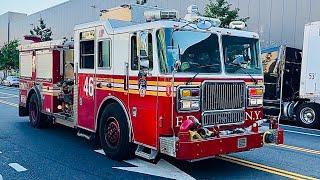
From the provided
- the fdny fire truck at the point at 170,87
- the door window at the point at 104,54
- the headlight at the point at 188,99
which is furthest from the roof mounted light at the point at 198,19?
the door window at the point at 104,54

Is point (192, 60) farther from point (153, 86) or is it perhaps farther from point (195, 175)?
point (195, 175)

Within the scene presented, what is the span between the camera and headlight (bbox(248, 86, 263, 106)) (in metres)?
7.56

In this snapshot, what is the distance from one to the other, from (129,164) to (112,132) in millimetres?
746

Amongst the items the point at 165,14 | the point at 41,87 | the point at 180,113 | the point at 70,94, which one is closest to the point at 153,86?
the point at 180,113

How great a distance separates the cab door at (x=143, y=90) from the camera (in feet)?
22.5

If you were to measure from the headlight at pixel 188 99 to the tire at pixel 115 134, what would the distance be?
56.0 inches

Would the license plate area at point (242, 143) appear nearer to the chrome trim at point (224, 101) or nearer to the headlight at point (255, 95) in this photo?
the chrome trim at point (224, 101)

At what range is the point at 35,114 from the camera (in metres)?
11.9

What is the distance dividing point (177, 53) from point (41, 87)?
5.95 metres

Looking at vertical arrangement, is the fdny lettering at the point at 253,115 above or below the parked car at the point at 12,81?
above

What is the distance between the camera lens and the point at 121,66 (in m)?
7.70

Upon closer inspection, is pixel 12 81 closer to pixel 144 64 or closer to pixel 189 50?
pixel 144 64

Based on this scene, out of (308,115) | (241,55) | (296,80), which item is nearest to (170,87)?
(241,55)

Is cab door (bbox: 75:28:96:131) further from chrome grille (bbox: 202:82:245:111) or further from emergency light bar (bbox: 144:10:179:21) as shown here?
chrome grille (bbox: 202:82:245:111)
